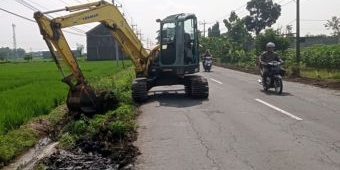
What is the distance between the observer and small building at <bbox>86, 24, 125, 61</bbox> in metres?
90.1

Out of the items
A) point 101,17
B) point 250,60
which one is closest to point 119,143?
point 101,17

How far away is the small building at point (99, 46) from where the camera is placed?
9012 cm

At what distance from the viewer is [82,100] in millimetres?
13742

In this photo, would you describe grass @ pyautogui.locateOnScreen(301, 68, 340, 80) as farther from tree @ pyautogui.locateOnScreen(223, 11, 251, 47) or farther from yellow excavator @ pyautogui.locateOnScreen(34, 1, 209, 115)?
tree @ pyautogui.locateOnScreen(223, 11, 251, 47)

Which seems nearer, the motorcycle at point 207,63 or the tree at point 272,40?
the motorcycle at point 207,63

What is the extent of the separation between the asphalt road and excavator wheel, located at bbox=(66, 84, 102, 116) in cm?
144

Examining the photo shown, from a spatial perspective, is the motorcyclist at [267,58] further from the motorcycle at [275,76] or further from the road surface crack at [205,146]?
the road surface crack at [205,146]

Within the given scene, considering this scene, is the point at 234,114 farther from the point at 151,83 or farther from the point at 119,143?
the point at 151,83

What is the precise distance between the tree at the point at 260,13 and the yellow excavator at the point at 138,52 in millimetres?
58231

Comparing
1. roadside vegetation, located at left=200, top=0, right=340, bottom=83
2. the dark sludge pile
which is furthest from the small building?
the dark sludge pile

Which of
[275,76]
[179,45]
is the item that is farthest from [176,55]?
[275,76]

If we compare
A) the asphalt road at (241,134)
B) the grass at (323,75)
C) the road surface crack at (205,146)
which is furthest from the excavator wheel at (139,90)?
the grass at (323,75)

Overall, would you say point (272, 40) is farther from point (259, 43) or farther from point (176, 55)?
point (176, 55)

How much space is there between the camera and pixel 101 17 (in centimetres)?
1537
